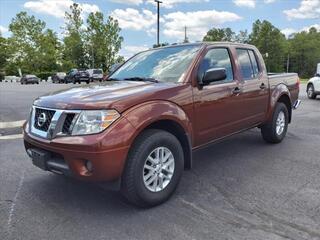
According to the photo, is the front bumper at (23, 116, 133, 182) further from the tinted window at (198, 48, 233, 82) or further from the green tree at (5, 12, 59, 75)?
the green tree at (5, 12, 59, 75)

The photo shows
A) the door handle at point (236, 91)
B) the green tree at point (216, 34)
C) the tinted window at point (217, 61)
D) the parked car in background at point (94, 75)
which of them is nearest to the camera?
the tinted window at point (217, 61)

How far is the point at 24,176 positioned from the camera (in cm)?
472

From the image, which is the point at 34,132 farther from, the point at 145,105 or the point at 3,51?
the point at 3,51

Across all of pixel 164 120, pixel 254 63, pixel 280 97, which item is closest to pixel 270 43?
pixel 280 97

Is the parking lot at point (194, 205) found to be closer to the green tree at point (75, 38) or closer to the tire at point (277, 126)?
the tire at point (277, 126)

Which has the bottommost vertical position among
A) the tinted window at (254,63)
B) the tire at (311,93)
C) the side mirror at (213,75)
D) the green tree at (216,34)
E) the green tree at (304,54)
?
the tire at (311,93)

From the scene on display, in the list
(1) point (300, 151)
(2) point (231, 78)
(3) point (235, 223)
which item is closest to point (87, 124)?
(3) point (235, 223)

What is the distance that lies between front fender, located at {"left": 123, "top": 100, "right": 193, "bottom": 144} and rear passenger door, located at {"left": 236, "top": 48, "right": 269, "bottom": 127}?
4.82 feet

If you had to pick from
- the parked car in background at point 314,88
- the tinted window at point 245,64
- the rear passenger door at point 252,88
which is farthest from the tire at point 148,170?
the parked car in background at point 314,88

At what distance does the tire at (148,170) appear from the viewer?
341cm

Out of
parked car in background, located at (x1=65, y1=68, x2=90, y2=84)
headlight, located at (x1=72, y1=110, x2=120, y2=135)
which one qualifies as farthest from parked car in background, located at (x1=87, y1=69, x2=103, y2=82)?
headlight, located at (x1=72, y1=110, x2=120, y2=135)

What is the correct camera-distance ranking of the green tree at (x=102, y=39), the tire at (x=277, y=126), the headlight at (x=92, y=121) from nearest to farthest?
the headlight at (x=92, y=121)
the tire at (x=277, y=126)
the green tree at (x=102, y=39)

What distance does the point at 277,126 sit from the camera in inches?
249

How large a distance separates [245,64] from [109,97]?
2765mm
